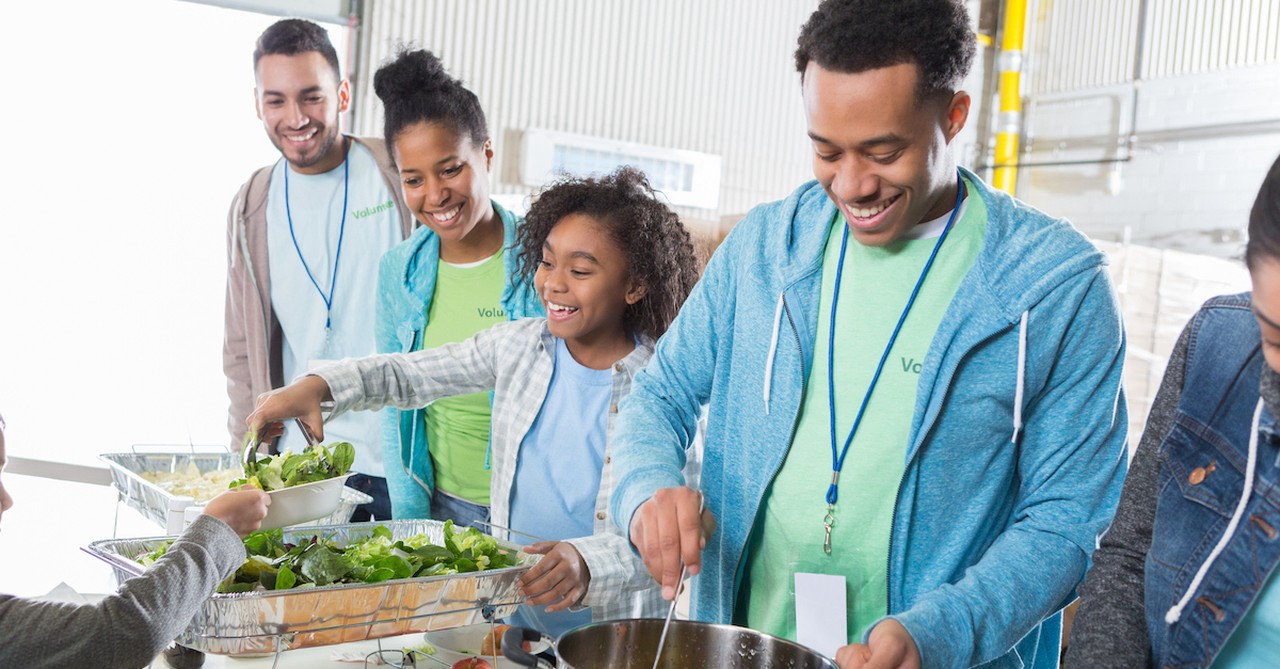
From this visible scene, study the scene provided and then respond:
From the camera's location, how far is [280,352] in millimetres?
2686

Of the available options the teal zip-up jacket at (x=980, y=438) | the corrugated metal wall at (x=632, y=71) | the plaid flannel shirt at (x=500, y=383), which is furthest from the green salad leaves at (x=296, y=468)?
the corrugated metal wall at (x=632, y=71)

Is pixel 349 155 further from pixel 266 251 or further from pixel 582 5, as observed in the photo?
pixel 582 5

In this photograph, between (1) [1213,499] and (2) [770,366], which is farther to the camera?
(2) [770,366]

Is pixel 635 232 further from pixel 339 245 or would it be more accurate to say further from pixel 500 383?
pixel 339 245

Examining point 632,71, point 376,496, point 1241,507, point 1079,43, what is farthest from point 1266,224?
point 1079,43

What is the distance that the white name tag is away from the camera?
1.21m

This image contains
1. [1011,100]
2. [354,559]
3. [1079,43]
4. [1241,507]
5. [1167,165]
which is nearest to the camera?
[1241,507]

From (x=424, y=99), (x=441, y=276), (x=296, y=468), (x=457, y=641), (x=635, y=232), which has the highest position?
(x=424, y=99)

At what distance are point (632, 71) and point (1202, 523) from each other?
347 centimetres

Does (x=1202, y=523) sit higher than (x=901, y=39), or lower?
lower

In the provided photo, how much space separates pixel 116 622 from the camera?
1167 millimetres

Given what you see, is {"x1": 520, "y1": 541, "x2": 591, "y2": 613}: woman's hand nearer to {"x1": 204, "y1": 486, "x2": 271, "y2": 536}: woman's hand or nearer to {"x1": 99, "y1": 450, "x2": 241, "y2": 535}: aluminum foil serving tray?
{"x1": 204, "y1": 486, "x2": 271, "y2": 536}: woman's hand

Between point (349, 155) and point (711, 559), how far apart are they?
168 cm

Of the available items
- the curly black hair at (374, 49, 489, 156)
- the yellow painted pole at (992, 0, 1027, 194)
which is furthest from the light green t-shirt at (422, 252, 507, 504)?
the yellow painted pole at (992, 0, 1027, 194)
